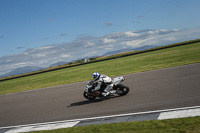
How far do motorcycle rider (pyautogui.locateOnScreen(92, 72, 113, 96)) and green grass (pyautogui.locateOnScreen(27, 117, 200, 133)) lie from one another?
4283 mm

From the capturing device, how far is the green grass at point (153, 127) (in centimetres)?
→ 557

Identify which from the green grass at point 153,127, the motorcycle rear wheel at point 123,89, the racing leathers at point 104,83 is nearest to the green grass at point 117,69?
the motorcycle rear wheel at point 123,89

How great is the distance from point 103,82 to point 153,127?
558cm

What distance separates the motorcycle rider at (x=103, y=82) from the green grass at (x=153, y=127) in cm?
428

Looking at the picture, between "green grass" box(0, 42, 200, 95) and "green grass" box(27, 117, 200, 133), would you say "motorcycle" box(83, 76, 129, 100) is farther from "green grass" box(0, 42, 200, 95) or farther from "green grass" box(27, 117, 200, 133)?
"green grass" box(0, 42, 200, 95)

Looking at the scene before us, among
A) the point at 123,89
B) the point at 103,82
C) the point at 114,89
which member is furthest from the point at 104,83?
the point at 123,89

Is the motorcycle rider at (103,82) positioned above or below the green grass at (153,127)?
above

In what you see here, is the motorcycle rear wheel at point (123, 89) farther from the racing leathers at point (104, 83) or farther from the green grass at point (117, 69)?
the green grass at point (117, 69)

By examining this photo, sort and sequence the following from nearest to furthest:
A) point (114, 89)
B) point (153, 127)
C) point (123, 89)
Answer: point (153, 127)
point (123, 89)
point (114, 89)

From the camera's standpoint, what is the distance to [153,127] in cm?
604

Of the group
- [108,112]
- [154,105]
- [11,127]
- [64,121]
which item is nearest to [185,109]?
[154,105]

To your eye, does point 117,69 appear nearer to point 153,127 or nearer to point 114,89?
point 114,89

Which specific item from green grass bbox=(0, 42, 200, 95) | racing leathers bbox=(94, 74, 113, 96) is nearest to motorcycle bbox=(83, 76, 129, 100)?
racing leathers bbox=(94, 74, 113, 96)

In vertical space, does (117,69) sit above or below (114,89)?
above
